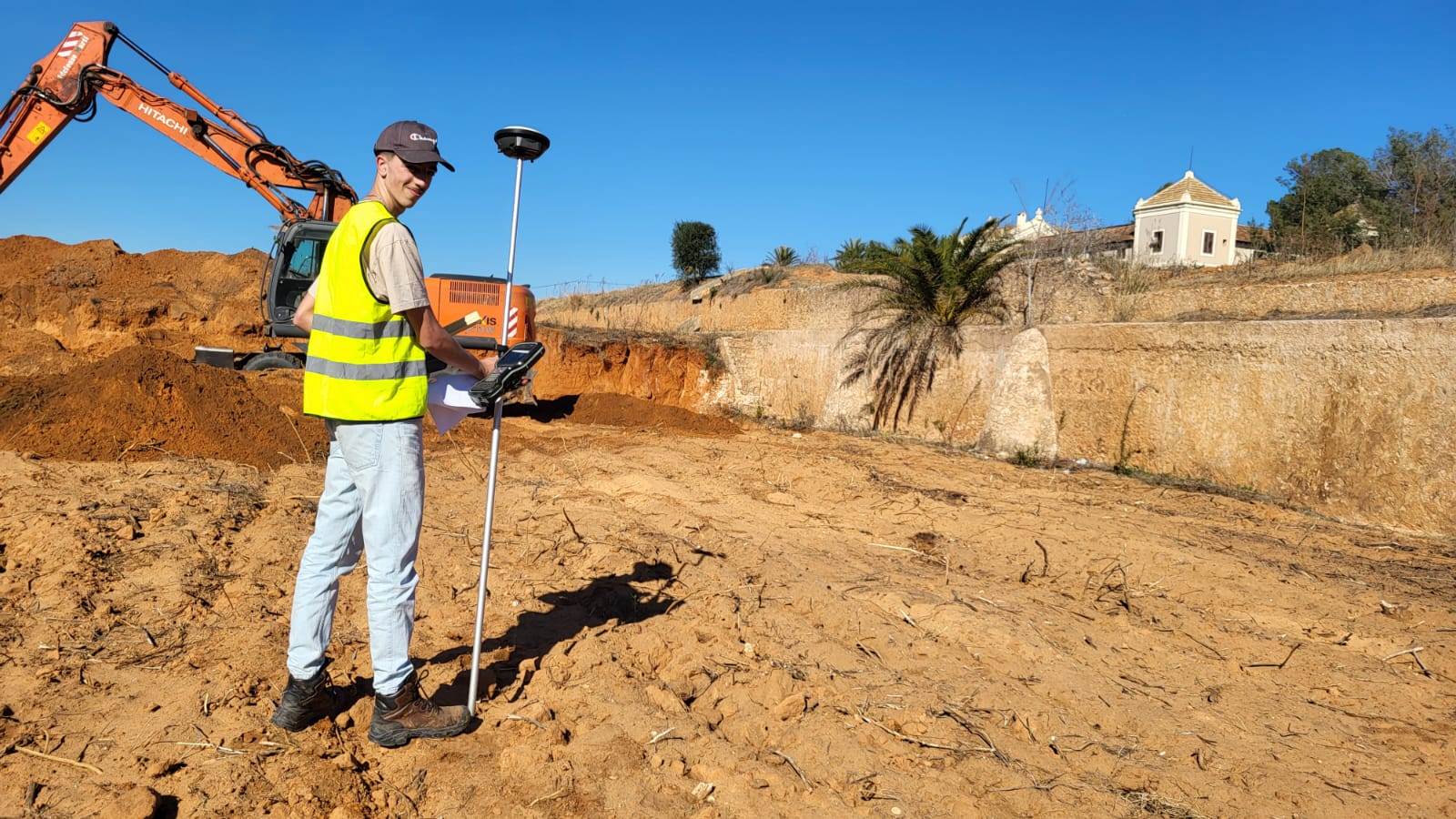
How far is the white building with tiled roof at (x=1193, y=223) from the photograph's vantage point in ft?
103

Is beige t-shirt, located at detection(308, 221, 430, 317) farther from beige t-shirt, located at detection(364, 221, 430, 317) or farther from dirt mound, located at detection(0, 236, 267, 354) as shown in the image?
dirt mound, located at detection(0, 236, 267, 354)

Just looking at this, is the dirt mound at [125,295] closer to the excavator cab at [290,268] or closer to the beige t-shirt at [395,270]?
the excavator cab at [290,268]

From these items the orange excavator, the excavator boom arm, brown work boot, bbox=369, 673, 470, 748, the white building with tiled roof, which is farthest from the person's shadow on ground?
the white building with tiled roof

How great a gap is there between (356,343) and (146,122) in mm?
12471

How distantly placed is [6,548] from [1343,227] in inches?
878

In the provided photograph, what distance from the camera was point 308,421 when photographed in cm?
959

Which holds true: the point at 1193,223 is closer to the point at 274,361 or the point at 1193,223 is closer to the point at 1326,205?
the point at 1326,205

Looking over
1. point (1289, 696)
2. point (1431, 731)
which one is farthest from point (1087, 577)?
point (1431, 731)

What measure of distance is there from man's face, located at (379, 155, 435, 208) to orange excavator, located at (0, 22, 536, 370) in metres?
8.69

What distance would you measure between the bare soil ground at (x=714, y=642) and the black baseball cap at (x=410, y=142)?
6.67ft

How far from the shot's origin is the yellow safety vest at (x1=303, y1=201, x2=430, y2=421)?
9.48 ft

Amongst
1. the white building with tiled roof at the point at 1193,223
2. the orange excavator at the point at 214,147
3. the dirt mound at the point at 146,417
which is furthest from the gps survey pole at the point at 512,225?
the white building with tiled roof at the point at 1193,223

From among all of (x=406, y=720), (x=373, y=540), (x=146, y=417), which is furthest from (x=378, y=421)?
(x=146, y=417)

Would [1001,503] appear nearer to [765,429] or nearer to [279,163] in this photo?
[765,429]
